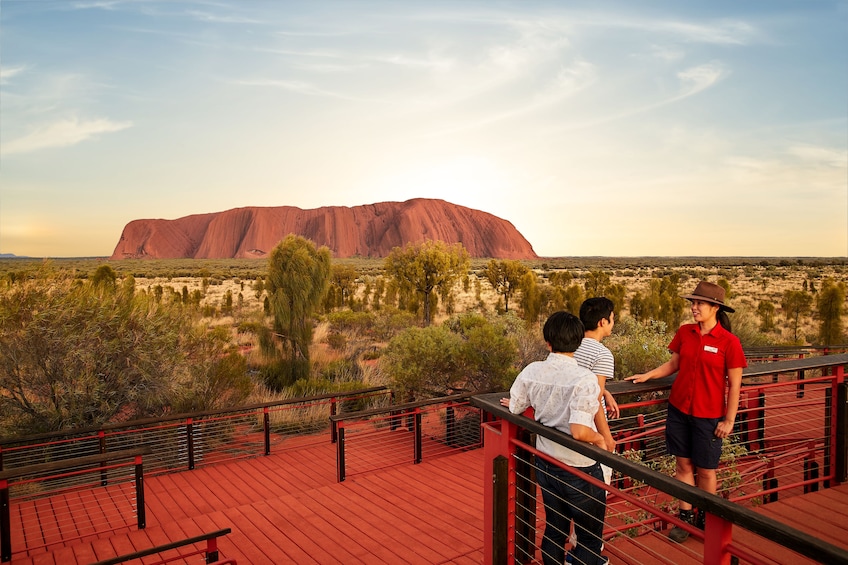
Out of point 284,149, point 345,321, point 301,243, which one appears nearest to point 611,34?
point 301,243

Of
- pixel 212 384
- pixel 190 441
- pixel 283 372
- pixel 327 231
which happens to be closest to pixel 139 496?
pixel 190 441

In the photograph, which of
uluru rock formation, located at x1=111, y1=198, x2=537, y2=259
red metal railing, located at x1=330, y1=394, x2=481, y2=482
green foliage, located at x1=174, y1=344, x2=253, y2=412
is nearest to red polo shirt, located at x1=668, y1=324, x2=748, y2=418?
red metal railing, located at x1=330, y1=394, x2=481, y2=482

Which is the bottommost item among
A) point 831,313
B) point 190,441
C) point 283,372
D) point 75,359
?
point 283,372

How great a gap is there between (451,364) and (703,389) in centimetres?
678

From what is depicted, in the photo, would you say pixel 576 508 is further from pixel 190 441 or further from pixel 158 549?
pixel 190 441

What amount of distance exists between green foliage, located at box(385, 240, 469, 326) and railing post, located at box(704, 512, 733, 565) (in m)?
20.7

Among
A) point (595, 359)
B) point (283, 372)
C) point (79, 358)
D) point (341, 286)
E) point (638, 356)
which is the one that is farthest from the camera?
point (341, 286)

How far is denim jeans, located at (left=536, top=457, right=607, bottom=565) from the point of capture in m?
2.40

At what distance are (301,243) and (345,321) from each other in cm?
676

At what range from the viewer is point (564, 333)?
2.43 meters

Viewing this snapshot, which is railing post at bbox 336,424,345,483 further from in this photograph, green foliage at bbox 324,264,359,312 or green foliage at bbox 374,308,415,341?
green foliage at bbox 324,264,359,312

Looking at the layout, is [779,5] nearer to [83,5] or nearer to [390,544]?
[390,544]

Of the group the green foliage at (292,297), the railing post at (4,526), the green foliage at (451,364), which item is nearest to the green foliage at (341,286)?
the green foliage at (292,297)

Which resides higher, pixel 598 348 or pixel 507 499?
pixel 598 348
